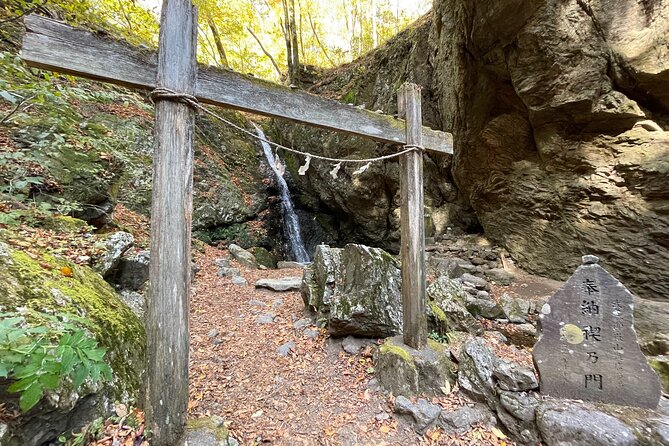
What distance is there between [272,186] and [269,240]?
2.85 metres

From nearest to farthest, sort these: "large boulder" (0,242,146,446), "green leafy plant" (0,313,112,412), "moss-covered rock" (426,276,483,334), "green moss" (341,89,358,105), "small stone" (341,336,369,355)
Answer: "green leafy plant" (0,313,112,412) → "large boulder" (0,242,146,446) → "small stone" (341,336,369,355) → "moss-covered rock" (426,276,483,334) → "green moss" (341,89,358,105)

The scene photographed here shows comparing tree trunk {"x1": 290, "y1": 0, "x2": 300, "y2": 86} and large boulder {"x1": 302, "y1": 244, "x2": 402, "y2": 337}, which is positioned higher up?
tree trunk {"x1": 290, "y1": 0, "x2": 300, "y2": 86}

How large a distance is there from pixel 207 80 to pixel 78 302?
6.92 ft

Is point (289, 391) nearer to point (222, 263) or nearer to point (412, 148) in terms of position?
point (412, 148)

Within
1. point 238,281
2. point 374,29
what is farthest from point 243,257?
point 374,29

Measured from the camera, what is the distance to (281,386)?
332 centimetres

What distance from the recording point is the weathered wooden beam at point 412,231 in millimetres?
3369

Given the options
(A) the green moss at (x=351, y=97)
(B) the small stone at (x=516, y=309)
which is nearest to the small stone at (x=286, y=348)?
(B) the small stone at (x=516, y=309)

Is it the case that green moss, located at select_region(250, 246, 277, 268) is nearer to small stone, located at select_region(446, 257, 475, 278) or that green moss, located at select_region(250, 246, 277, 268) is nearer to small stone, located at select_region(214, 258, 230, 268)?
small stone, located at select_region(214, 258, 230, 268)

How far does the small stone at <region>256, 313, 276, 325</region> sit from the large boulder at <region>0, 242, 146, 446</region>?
211cm

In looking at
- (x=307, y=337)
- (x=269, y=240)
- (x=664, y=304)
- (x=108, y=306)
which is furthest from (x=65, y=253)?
(x=664, y=304)

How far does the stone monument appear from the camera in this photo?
2590 millimetres

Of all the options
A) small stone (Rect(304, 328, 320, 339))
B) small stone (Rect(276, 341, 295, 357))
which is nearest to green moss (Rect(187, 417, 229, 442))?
small stone (Rect(276, 341, 295, 357))

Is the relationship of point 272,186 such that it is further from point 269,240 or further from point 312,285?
point 312,285
